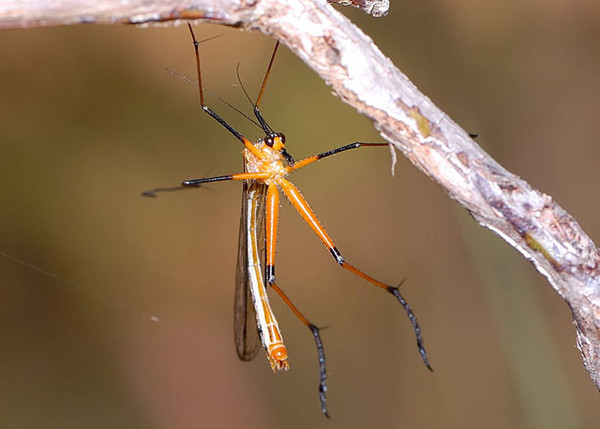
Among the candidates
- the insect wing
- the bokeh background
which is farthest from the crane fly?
the bokeh background

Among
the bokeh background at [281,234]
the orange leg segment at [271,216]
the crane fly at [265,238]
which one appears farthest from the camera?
the bokeh background at [281,234]

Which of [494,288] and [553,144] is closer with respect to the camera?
[494,288]

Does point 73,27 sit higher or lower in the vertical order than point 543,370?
higher

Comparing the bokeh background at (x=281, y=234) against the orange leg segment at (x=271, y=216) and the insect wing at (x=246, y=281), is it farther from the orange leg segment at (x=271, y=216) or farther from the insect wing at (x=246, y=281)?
the orange leg segment at (x=271, y=216)

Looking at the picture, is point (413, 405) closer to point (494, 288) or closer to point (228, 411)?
point (494, 288)

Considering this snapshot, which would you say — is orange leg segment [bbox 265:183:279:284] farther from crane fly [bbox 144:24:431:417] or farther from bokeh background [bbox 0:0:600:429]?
bokeh background [bbox 0:0:600:429]

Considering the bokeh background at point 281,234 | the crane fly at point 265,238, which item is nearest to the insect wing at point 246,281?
the crane fly at point 265,238

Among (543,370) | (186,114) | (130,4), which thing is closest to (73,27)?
(186,114)

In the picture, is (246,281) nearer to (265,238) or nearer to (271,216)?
(265,238)
